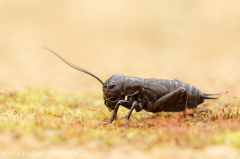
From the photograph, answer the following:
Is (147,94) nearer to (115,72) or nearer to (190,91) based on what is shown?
(190,91)

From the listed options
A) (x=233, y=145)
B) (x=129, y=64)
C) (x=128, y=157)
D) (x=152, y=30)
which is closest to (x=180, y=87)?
(x=233, y=145)

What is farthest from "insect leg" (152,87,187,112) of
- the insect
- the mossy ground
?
the mossy ground

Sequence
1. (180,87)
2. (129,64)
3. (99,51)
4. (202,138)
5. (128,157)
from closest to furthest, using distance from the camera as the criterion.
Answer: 1. (128,157)
2. (202,138)
3. (180,87)
4. (129,64)
5. (99,51)

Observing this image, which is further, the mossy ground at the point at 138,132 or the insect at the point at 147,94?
the insect at the point at 147,94

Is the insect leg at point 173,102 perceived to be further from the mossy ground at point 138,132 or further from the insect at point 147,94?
the mossy ground at point 138,132

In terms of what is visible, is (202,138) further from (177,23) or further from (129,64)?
(177,23)

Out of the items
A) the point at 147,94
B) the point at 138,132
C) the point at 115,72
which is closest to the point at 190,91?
the point at 147,94

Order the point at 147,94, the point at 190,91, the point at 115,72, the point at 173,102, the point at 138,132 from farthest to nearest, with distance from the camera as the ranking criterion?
1. the point at 115,72
2. the point at 147,94
3. the point at 190,91
4. the point at 173,102
5. the point at 138,132

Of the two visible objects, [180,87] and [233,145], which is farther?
[180,87]

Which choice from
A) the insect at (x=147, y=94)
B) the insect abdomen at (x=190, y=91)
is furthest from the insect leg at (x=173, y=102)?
the insect abdomen at (x=190, y=91)
